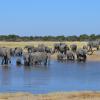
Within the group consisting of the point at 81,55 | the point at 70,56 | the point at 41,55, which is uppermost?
the point at 41,55

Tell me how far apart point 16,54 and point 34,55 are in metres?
14.7

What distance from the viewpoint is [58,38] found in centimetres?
10506

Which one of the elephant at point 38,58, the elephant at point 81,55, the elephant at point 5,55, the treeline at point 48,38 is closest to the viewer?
the elephant at point 38,58

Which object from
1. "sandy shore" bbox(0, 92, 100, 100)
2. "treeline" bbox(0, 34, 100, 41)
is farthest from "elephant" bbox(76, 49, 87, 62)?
"treeline" bbox(0, 34, 100, 41)

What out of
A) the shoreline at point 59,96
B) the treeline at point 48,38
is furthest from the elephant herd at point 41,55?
the treeline at point 48,38

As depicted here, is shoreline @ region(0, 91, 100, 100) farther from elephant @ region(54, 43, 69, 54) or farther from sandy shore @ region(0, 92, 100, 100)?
elephant @ region(54, 43, 69, 54)

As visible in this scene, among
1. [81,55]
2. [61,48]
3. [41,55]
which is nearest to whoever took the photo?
[41,55]

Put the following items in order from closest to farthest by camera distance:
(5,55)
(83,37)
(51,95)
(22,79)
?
(51,95), (22,79), (5,55), (83,37)

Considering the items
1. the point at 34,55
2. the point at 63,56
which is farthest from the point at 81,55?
the point at 34,55

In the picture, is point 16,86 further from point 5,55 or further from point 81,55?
point 81,55

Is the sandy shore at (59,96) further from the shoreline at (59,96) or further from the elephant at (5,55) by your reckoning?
the elephant at (5,55)

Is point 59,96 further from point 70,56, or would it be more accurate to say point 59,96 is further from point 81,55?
point 70,56

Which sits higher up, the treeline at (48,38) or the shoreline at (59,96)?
the treeline at (48,38)

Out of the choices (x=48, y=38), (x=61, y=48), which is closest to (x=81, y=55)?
(x=61, y=48)
